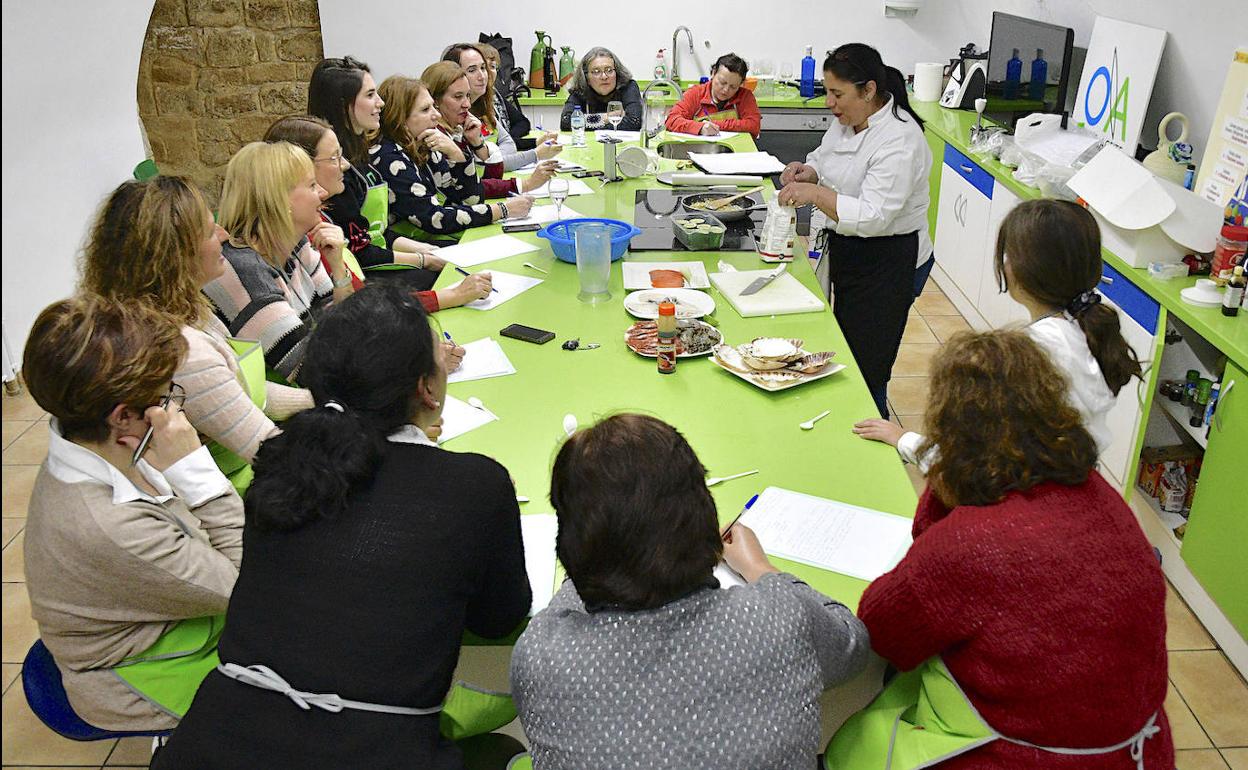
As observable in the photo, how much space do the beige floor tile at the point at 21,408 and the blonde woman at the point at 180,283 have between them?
2.32 metres

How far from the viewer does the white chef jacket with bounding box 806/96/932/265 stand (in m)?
3.21

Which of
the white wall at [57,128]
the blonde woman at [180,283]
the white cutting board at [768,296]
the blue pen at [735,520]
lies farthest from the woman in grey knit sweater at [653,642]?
the white wall at [57,128]

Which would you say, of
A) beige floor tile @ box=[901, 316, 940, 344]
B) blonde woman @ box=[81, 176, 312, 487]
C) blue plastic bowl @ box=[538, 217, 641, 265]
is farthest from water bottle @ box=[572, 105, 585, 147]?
blonde woman @ box=[81, 176, 312, 487]

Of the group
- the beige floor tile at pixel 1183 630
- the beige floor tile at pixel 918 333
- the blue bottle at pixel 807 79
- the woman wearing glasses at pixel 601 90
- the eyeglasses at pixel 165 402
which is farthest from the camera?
the blue bottle at pixel 807 79

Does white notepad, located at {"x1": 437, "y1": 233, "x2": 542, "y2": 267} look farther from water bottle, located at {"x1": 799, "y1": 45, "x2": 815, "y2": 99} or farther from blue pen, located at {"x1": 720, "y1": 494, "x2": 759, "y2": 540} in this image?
water bottle, located at {"x1": 799, "y1": 45, "x2": 815, "y2": 99}

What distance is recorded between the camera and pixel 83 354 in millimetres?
1679

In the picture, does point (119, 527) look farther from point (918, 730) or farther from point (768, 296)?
point (768, 296)

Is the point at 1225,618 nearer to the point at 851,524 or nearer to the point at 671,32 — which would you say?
the point at 851,524

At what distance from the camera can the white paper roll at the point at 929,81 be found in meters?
6.16

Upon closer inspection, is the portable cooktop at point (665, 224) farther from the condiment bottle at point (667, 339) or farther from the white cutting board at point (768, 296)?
the condiment bottle at point (667, 339)

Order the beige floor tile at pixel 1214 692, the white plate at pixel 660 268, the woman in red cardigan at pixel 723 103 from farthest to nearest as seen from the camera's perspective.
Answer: the woman in red cardigan at pixel 723 103
the white plate at pixel 660 268
the beige floor tile at pixel 1214 692

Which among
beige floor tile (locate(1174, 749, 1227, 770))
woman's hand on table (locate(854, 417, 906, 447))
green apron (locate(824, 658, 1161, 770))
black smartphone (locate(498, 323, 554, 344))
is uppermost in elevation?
black smartphone (locate(498, 323, 554, 344))

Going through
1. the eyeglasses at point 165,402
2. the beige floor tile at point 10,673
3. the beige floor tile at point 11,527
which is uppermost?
the eyeglasses at point 165,402

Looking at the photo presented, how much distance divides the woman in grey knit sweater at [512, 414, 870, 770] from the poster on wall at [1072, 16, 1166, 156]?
3558 mm
